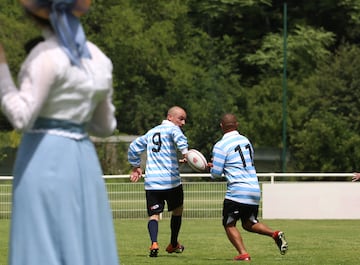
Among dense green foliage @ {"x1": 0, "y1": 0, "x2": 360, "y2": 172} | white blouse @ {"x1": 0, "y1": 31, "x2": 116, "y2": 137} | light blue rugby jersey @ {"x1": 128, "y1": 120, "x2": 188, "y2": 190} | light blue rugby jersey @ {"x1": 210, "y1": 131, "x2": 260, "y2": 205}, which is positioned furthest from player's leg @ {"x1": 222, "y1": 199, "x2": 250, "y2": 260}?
dense green foliage @ {"x1": 0, "y1": 0, "x2": 360, "y2": 172}

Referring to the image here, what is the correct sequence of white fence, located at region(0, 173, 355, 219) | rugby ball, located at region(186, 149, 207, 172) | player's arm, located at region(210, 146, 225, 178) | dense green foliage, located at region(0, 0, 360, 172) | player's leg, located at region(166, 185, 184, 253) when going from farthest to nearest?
dense green foliage, located at region(0, 0, 360, 172) → white fence, located at region(0, 173, 355, 219) → player's leg, located at region(166, 185, 184, 253) → rugby ball, located at region(186, 149, 207, 172) → player's arm, located at region(210, 146, 225, 178)

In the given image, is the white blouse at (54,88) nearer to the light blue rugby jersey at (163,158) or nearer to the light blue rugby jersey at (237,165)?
the light blue rugby jersey at (237,165)

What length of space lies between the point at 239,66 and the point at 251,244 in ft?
151

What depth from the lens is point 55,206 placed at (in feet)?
19.9

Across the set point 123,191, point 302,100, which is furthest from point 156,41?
point 123,191

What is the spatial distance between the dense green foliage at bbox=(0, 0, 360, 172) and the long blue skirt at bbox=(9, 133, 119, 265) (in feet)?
138

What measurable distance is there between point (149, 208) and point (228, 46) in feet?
155

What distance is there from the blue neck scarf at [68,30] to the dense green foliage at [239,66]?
4191 centimetres

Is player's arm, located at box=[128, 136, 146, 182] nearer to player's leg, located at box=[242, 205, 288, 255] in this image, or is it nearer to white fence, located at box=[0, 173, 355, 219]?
player's leg, located at box=[242, 205, 288, 255]

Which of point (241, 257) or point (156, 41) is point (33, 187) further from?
point (156, 41)

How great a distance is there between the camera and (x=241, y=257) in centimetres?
1452

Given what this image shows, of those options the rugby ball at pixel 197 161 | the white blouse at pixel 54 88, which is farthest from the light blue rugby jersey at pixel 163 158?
the white blouse at pixel 54 88

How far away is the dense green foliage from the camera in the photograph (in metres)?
49.4

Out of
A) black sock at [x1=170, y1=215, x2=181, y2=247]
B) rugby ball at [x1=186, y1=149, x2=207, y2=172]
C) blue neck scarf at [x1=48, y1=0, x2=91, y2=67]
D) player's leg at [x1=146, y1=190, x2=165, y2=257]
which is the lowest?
black sock at [x1=170, y1=215, x2=181, y2=247]
